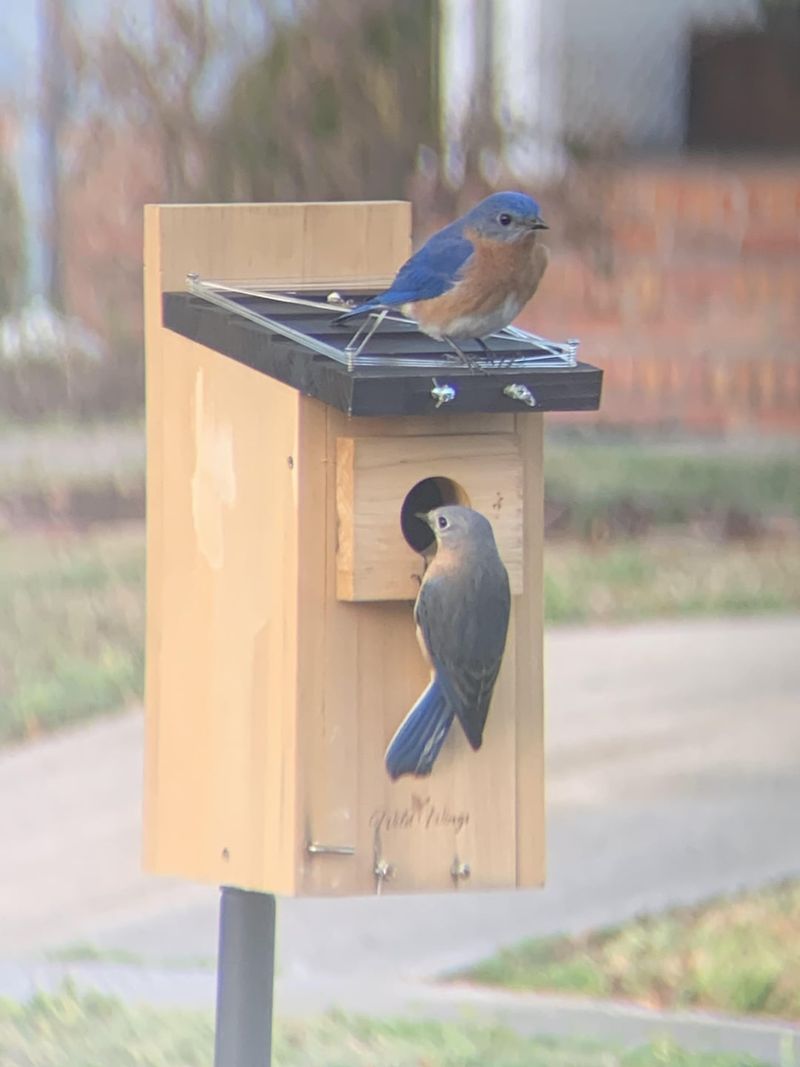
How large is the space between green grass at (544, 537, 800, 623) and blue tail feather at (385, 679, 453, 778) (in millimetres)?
4354

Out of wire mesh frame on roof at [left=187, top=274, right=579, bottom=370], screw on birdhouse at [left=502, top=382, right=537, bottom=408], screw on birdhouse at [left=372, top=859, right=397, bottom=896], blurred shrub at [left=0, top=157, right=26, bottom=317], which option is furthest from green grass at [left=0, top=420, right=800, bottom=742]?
screw on birdhouse at [left=502, top=382, right=537, bottom=408]

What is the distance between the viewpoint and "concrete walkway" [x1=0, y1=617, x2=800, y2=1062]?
16.4 ft

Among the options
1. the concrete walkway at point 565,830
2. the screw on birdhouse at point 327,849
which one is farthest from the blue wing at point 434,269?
the concrete walkway at point 565,830

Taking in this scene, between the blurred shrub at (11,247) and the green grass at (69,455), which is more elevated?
the blurred shrub at (11,247)

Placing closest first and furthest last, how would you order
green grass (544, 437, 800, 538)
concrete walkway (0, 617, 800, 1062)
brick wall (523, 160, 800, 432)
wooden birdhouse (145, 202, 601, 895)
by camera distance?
wooden birdhouse (145, 202, 601, 895)
concrete walkway (0, 617, 800, 1062)
green grass (544, 437, 800, 538)
brick wall (523, 160, 800, 432)

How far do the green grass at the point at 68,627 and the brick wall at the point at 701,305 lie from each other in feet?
6.54

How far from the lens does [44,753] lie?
6.29m

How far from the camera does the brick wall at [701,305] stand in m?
8.48

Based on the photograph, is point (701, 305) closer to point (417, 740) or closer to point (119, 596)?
point (119, 596)

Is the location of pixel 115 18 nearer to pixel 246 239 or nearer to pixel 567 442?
pixel 567 442

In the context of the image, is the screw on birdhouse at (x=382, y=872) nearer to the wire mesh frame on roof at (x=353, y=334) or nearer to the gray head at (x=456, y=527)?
the gray head at (x=456, y=527)

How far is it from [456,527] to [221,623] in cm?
43

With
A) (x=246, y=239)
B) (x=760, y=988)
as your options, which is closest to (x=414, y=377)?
(x=246, y=239)

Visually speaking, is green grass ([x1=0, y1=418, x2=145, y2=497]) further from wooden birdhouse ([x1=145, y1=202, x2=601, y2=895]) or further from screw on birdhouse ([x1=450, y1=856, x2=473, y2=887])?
screw on birdhouse ([x1=450, y1=856, x2=473, y2=887])
